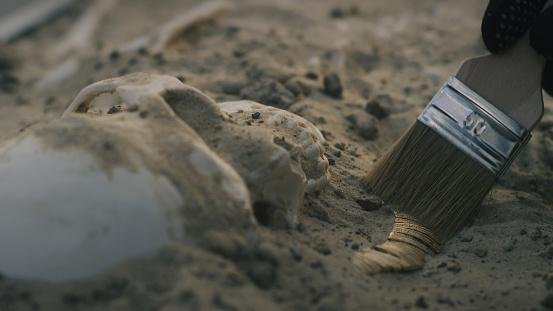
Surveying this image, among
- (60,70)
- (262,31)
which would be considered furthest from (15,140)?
(262,31)

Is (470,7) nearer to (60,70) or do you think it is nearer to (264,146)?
(60,70)

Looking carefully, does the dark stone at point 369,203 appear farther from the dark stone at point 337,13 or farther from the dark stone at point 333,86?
the dark stone at point 337,13

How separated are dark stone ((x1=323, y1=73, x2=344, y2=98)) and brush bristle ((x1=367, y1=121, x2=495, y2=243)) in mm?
1047

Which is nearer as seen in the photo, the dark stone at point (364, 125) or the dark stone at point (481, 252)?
the dark stone at point (481, 252)

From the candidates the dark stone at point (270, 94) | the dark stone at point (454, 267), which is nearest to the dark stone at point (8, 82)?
the dark stone at point (270, 94)

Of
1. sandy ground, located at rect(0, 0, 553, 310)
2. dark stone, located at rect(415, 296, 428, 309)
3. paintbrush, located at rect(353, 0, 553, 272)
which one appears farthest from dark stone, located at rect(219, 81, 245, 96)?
dark stone, located at rect(415, 296, 428, 309)

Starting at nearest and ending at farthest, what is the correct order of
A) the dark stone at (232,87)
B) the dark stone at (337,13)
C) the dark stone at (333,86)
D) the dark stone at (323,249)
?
the dark stone at (323,249) → the dark stone at (232,87) → the dark stone at (333,86) → the dark stone at (337,13)

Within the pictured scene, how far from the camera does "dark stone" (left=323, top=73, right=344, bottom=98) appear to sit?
394cm

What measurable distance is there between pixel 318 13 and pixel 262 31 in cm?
69

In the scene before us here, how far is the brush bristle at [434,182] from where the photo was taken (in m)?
2.84

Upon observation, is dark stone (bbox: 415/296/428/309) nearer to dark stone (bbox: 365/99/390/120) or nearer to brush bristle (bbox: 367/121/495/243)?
brush bristle (bbox: 367/121/495/243)

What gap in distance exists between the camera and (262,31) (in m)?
4.82

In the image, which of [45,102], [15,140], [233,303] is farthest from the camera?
[45,102]

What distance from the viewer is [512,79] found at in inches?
117
